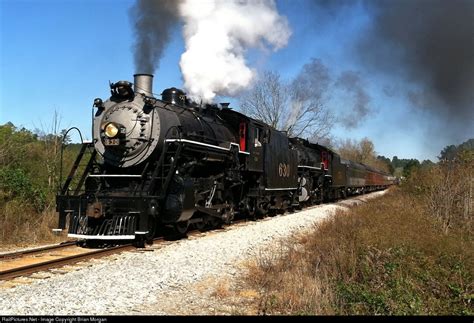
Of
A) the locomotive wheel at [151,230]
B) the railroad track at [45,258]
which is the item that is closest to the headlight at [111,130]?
the locomotive wheel at [151,230]

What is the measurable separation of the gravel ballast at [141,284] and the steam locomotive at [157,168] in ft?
3.15

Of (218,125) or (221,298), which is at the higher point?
(218,125)

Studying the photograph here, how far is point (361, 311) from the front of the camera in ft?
17.5

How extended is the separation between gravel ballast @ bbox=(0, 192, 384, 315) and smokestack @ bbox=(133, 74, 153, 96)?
4072 millimetres

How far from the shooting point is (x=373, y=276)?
6.59 m

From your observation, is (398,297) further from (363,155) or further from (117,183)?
(363,155)

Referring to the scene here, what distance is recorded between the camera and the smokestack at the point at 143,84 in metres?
11.4

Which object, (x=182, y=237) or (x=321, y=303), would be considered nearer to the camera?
(x=321, y=303)

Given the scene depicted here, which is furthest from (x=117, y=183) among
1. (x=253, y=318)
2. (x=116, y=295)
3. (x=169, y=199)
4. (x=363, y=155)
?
(x=363, y=155)

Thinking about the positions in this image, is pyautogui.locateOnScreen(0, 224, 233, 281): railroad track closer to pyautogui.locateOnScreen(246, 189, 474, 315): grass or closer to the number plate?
the number plate

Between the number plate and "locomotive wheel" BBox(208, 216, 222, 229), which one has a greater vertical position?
the number plate

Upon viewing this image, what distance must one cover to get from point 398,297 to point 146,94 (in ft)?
26.2

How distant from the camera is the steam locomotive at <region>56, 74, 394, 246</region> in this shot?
945cm

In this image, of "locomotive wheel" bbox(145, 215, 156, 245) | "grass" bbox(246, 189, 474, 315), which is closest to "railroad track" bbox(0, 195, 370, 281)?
"locomotive wheel" bbox(145, 215, 156, 245)
